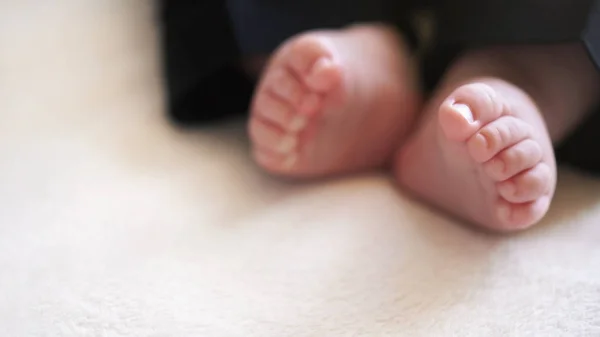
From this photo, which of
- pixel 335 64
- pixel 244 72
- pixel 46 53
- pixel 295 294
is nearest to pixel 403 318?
pixel 295 294

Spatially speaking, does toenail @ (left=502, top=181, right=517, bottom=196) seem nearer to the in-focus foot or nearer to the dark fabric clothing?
the in-focus foot

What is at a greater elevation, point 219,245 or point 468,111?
point 468,111

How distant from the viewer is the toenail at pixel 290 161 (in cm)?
58

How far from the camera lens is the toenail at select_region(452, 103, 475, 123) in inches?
18.1

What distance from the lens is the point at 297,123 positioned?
57 centimetres

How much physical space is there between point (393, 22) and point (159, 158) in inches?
9.7

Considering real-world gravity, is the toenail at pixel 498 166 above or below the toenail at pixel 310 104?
above

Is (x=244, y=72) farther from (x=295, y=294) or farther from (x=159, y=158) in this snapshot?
(x=295, y=294)

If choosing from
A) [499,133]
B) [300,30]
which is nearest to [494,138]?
[499,133]

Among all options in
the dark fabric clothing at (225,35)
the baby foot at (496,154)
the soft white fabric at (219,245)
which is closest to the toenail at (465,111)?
the baby foot at (496,154)

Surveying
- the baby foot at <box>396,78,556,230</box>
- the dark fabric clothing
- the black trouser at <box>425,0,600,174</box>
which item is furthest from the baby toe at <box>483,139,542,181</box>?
the dark fabric clothing

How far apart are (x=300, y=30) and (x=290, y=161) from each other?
4.9 inches

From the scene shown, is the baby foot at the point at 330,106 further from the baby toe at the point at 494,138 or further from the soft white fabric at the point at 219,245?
the baby toe at the point at 494,138

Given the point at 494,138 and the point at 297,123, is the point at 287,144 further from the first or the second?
the point at 494,138
